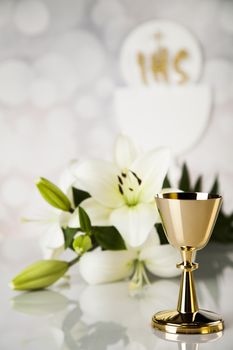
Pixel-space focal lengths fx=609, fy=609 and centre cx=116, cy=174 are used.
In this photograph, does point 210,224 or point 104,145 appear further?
point 104,145

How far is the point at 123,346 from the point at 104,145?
2.45m

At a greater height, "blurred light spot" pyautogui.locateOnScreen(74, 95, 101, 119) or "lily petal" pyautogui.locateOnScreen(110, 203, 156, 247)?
"blurred light spot" pyautogui.locateOnScreen(74, 95, 101, 119)

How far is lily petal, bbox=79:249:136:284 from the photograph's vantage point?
89 cm

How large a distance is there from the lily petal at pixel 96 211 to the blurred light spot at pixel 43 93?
224 centimetres

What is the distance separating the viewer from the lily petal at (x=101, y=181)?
877 millimetres

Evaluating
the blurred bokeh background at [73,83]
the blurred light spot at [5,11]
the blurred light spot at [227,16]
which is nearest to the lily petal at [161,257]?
the blurred bokeh background at [73,83]

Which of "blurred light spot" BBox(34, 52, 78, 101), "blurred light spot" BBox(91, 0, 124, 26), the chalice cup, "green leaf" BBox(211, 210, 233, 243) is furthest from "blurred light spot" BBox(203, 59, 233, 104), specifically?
the chalice cup

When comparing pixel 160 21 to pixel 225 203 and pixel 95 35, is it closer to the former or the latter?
pixel 95 35

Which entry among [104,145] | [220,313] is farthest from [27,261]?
[104,145]

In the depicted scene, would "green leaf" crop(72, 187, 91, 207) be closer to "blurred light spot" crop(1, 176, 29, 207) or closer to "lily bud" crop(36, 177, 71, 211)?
"lily bud" crop(36, 177, 71, 211)

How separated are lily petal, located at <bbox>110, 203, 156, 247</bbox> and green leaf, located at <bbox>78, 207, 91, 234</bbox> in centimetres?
3

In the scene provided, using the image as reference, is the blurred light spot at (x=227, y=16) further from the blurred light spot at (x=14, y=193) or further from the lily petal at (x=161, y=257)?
the lily petal at (x=161, y=257)

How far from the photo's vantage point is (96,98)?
306 cm

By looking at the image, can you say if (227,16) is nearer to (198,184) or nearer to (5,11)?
(5,11)
